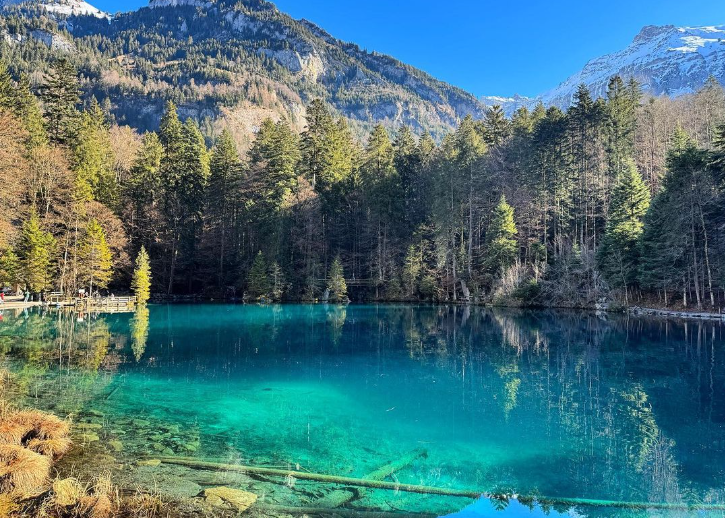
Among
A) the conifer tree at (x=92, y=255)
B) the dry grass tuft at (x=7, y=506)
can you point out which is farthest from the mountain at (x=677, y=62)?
the dry grass tuft at (x=7, y=506)

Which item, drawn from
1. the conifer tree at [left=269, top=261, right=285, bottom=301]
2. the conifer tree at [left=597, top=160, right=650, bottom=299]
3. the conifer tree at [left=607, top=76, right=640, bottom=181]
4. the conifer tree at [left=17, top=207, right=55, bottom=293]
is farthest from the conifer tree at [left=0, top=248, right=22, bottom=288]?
the conifer tree at [left=607, top=76, right=640, bottom=181]

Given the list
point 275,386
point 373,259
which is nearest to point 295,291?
point 373,259

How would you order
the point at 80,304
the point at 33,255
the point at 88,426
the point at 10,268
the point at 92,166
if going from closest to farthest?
the point at 88,426 → the point at 10,268 → the point at 33,255 → the point at 80,304 → the point at 92,166

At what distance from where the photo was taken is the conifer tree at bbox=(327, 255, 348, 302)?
48125 millimetres

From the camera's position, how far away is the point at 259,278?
48125 mm

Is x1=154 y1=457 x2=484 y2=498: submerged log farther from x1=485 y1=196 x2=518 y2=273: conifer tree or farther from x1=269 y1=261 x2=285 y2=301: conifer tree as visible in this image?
x1=269 y1=261 x2=285 y2=301: conifer tree

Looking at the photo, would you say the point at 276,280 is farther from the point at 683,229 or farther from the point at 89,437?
the point at 89,437

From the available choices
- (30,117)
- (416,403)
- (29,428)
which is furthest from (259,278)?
(29,428)

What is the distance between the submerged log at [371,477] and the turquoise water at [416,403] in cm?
15

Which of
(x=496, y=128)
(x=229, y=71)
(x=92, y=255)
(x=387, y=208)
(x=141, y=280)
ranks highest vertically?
(x=229, y=71)

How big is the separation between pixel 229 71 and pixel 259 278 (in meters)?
119

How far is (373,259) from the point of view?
51688mm

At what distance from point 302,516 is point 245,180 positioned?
49565mm

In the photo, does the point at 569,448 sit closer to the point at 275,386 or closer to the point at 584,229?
the point at 275,386
